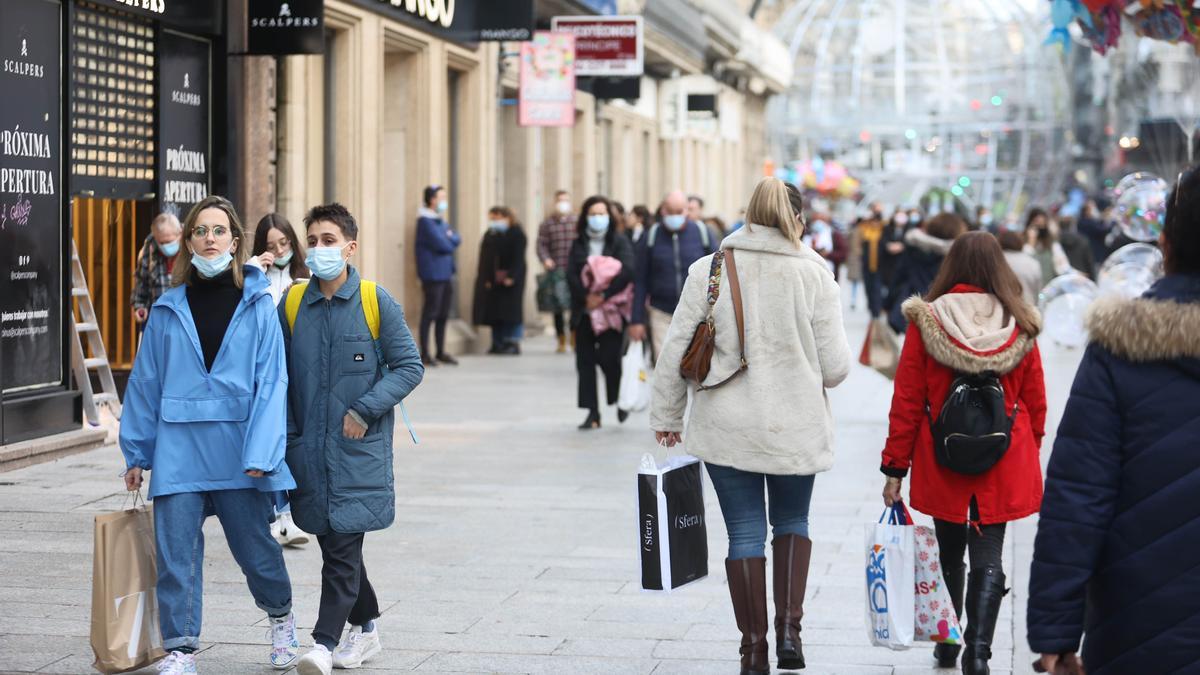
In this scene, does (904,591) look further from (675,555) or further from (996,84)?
(996,84)

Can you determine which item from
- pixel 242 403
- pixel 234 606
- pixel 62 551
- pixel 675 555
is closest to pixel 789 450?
pixel 675 555

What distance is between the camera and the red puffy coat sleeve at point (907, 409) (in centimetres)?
628

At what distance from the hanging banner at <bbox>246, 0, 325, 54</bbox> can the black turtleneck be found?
7.51 metres

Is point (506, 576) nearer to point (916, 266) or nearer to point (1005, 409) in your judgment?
point (1005, 409)

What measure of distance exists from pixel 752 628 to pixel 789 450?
571mm

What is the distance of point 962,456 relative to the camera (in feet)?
20.2

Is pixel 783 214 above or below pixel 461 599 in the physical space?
above

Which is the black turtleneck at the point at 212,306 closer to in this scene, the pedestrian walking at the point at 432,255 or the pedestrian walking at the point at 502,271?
the pedestrian walking at the point at 432,255

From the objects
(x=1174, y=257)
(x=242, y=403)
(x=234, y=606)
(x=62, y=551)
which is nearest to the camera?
(x=1174, y=257)

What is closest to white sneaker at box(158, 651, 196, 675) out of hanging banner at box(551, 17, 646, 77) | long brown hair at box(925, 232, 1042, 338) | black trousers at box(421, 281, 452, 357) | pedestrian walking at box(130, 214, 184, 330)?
long brown hair at box(925, 232, 1042, 338)

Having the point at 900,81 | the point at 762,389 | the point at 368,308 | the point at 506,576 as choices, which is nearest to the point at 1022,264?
the point at 506,576

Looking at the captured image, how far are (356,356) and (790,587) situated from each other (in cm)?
159

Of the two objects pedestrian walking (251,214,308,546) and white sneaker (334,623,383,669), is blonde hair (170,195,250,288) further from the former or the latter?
pedestrian walking (251,214,308,546)

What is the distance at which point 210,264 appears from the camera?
6.05 meters
